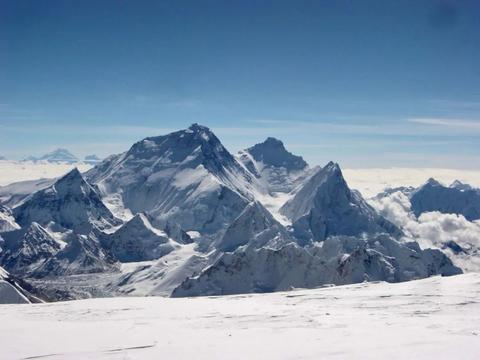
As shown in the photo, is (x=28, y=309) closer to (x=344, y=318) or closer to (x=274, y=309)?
(x=274, y=309)

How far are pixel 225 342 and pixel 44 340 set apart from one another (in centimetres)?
1267

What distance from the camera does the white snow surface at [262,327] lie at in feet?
122

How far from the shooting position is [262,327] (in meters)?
46.4

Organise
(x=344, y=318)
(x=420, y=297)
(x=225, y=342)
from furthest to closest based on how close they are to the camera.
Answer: (x=420, y=297)
(x=344, y=318)
(x=225, y=342)

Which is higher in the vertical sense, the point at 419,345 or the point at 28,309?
the point at 419,345

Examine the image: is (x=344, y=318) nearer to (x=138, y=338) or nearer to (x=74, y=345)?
(x=138, y=338)

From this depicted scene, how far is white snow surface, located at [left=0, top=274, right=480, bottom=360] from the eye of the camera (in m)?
37.2

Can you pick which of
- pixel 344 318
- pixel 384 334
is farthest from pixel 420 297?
pixel 384 334

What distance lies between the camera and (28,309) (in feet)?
205

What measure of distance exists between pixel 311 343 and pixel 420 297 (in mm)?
25412

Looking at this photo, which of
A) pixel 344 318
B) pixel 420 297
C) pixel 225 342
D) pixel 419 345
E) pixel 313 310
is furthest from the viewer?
pixel 420 297

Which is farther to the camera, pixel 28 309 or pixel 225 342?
pixel 28 309

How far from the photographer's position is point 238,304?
2490 inches

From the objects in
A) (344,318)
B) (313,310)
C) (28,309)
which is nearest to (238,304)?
(313,310)
